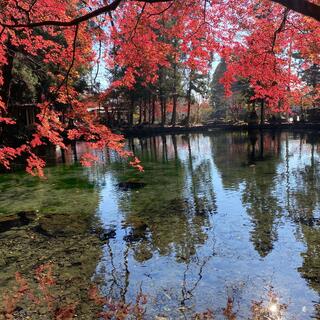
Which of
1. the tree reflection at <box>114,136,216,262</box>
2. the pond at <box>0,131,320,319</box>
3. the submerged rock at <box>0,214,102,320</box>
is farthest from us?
the tree reflection at <box>114,136,216,262</box>

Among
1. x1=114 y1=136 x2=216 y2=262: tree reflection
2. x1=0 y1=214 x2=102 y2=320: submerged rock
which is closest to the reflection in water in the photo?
x1=114 y1=136 x2=216 y2=262: tree reflection

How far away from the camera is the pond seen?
4996 mm

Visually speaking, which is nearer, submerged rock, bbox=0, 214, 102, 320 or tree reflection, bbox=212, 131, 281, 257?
submerged rock, bbox=0, 214, 102, 320

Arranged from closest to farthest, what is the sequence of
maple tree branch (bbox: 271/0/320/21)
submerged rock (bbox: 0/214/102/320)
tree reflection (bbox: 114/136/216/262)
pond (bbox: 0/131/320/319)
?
maple tree branch (bbox: 271/0/320/21), submerged rock (bbox: 0/214/102/320), pond (bbox: 0/131/320/319), tree reflection (bbox: 114/136/216/262)

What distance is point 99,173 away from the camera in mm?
15609

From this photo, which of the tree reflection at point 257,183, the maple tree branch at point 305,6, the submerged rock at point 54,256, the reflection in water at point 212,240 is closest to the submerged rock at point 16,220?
the submerged rock at point 54,256

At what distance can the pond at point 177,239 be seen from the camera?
16.4ft

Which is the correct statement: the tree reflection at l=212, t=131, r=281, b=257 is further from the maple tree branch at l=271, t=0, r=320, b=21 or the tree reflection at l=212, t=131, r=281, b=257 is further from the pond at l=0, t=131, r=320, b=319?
the maple tree branch at l=271, t=0, r=320, b=21

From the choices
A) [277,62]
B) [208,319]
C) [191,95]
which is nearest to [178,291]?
[208,319]

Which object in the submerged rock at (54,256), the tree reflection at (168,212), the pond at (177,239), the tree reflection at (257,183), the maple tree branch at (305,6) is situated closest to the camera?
→ the maple tree branch at (305,6)

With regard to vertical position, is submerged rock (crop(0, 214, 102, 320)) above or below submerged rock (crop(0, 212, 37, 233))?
below

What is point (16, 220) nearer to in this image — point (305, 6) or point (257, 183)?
point (257, 183)

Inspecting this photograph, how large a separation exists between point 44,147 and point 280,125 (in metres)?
21.6

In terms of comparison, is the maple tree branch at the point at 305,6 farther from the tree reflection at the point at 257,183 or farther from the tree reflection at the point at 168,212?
the tree reflection at the point at 168,212
